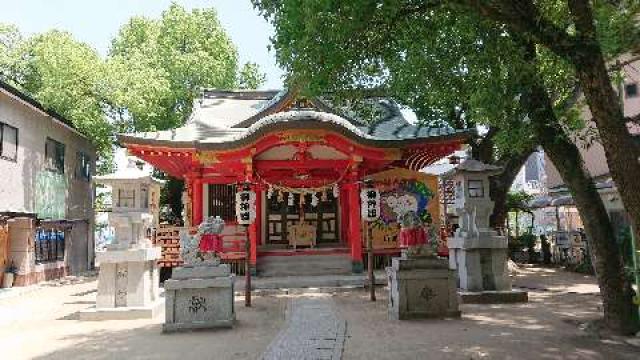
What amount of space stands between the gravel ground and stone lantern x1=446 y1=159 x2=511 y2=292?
32.4 inches

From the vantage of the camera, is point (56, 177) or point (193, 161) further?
point (56, 177)

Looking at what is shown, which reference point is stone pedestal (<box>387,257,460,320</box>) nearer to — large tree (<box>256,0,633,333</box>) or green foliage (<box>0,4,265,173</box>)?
large tree (<box>256,0,633,333</box>)

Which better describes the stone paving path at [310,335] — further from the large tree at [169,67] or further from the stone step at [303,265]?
the large tree at [169,67]

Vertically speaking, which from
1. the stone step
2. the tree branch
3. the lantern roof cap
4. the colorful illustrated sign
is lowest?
the stone step

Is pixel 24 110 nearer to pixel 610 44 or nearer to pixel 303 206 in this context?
pixel 303 206

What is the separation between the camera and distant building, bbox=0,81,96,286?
17547 mm

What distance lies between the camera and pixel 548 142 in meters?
8.28

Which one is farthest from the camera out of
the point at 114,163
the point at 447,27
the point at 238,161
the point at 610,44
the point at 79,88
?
the point at 114,163

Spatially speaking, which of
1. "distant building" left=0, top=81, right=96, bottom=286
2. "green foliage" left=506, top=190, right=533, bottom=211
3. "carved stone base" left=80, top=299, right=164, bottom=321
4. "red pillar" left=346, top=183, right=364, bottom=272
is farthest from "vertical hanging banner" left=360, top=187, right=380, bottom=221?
"distant building" left=0, top=81, right=96, bottom=286

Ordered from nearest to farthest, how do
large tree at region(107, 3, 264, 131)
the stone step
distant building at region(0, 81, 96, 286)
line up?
the stone step
distant building at region(0, 81, 96, 286)
large tree at region(107, 3, 264, 131)

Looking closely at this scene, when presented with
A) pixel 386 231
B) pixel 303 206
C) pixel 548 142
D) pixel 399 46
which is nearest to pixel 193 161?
pixel 303 206

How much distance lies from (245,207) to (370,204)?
337 centimetres

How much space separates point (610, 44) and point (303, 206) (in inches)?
512

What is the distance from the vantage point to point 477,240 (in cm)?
1141
